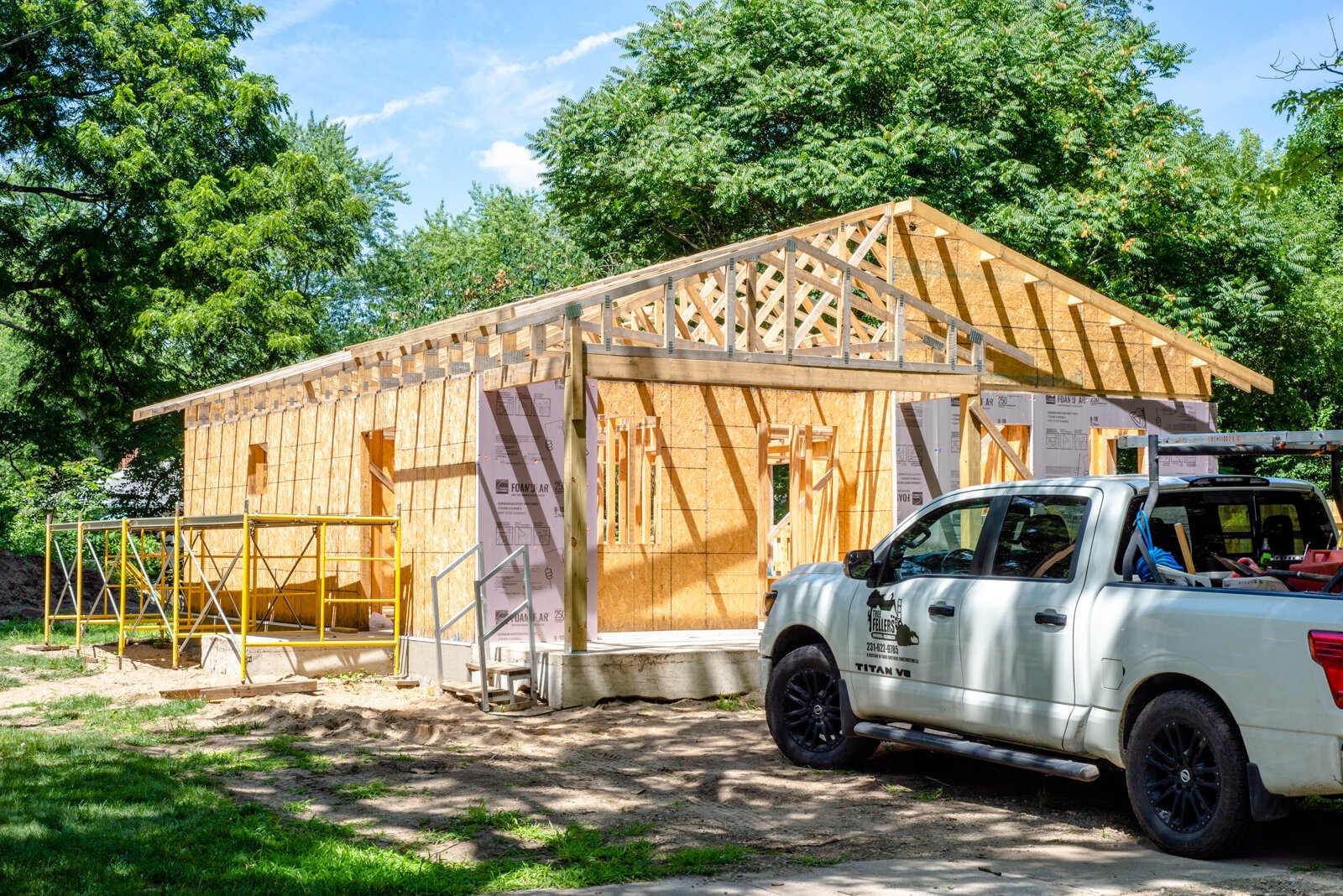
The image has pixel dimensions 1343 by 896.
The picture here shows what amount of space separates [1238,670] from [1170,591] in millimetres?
566

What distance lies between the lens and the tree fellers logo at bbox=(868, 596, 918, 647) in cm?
798

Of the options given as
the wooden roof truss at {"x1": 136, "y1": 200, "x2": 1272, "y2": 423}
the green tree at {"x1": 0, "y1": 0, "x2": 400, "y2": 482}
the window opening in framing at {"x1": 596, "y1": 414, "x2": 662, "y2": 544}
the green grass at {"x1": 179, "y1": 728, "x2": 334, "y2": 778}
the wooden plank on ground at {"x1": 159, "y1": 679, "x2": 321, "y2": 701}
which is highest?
the green tree at {"x1": 0, "y1": 0, "x2": 400, "y2": 482}

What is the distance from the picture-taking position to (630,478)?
54.5 feet

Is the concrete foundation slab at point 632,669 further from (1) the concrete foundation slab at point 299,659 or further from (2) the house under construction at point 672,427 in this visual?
(1) the concrete foundation slab at point 299,659

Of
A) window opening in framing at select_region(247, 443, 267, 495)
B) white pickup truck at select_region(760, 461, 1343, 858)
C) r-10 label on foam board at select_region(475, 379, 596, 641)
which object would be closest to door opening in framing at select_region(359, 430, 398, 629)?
r-10 label on foam board at select_region(475, 379, 596, 641)

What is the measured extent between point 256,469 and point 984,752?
50.0ft

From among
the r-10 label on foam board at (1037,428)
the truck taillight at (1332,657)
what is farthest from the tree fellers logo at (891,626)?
the r-10 label on foam board at (1037,428)

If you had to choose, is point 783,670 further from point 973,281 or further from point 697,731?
point 973,281

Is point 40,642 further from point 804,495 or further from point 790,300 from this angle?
point 790,300

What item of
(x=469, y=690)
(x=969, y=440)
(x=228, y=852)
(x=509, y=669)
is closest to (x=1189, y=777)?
(x=228, y=852)

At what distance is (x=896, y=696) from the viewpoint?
8.04 meters

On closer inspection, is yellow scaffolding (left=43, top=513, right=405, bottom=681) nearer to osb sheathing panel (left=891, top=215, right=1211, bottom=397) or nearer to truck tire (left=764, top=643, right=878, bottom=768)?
truck tire (left=764, top=643, right=878, bottom=768)

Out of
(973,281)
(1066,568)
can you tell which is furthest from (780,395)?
(1066,568)

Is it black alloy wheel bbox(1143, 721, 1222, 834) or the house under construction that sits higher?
the house under construction
